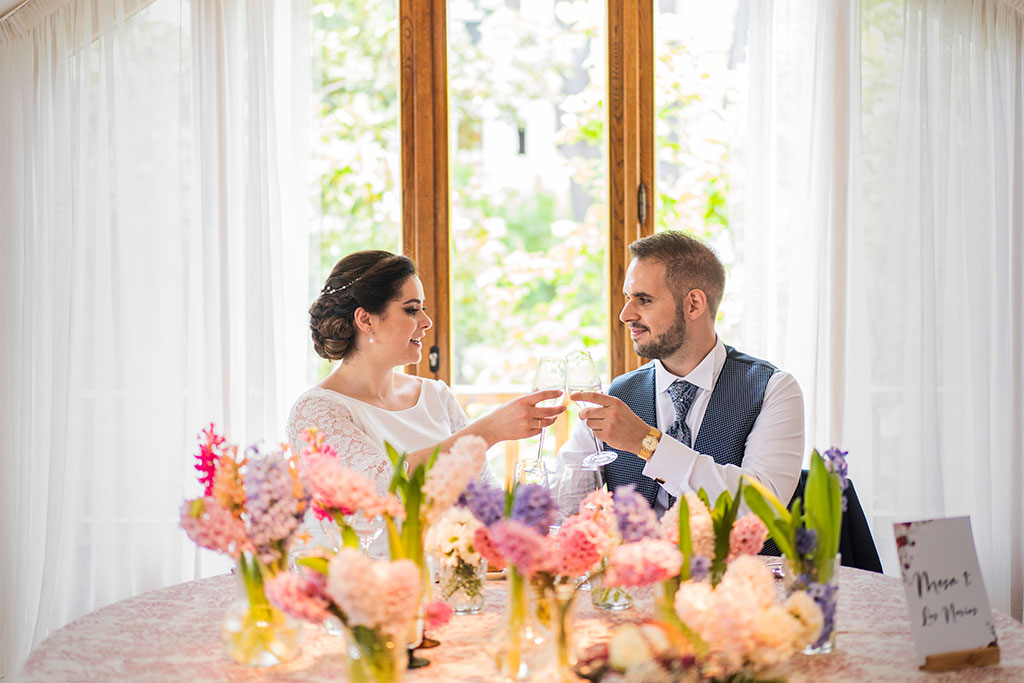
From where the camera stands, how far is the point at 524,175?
3.40 m

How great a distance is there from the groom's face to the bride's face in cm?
56

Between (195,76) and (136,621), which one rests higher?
(195,76)

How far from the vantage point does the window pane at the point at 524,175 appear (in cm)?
334

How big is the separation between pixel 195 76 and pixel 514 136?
1074 mm

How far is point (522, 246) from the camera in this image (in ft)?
11.2

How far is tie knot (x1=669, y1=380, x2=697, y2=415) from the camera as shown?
2504mm

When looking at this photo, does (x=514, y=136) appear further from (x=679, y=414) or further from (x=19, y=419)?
(x=19, y=419)

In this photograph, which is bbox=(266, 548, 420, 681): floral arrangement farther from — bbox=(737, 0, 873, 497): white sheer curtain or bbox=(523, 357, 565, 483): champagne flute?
bbox=(737, 0, 873, 497): white sheer curtain

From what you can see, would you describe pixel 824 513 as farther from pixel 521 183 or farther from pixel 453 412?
pixel 521 183

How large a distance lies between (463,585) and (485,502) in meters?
0.34

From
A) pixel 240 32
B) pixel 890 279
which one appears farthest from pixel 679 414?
pixel 240 32

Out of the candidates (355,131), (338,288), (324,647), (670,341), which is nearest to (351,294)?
(338,288)

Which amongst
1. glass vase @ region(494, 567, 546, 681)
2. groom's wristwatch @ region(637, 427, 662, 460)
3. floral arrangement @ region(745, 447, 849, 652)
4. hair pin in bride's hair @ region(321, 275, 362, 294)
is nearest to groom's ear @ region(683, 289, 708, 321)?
groom's wristwatch @ region(637, 427, 662, 460)

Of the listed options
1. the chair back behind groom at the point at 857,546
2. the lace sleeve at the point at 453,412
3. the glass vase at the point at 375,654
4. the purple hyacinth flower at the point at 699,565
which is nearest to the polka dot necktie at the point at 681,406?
the chair back behind groom at the point at 857,546
